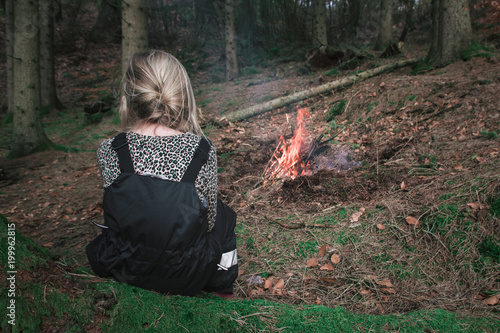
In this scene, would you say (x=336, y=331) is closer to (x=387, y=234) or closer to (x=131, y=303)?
(x=131, y=303)

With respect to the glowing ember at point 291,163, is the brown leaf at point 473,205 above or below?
below

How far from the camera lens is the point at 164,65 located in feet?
6.29

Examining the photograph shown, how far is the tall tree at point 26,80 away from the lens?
6.48m

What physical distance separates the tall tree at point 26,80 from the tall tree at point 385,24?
12.0 metres

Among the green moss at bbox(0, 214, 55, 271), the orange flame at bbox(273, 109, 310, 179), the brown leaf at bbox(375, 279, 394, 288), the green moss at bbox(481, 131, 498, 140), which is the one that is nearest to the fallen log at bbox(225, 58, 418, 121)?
the orange flame at bbox(273, 109, 310, 179)

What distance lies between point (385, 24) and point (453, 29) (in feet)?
22.0

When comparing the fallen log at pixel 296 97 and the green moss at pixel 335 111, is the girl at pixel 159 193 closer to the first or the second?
the green moss at pixel 335 111

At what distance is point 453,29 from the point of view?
634 cm

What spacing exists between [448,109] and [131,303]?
5.47m

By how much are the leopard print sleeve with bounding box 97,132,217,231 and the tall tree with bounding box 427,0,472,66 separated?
696 cm

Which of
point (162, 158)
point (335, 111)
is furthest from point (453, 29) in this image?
point (162, 158)

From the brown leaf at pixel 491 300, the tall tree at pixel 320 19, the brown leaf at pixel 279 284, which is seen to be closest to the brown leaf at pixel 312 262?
the brown leaf at pixel 279 284

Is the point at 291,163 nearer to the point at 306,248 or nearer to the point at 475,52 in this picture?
the point at 306,248

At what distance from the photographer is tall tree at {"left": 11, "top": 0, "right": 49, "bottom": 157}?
21.3ft
